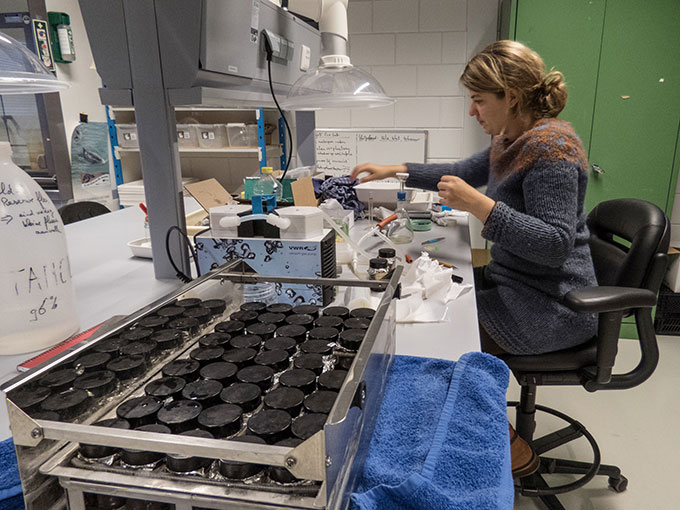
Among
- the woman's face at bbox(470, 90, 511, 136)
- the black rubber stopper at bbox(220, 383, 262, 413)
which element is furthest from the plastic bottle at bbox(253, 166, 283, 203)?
the black rubber stopper at bbox(220, 383, 262, 413)

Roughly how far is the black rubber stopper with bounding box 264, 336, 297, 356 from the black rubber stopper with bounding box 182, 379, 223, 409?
0.11 m

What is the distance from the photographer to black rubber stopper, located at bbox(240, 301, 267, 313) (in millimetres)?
860

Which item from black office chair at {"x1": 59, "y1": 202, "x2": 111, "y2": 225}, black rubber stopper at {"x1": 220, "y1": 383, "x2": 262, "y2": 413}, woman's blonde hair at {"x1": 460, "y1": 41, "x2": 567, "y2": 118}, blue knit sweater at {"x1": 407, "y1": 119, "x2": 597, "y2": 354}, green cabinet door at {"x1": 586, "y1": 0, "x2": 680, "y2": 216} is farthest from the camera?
green cabinet door at {"x1": 586, "y1": 0, "x2": 680, "y2": 216}

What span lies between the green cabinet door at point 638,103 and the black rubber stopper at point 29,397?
295cm

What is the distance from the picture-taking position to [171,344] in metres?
0.72

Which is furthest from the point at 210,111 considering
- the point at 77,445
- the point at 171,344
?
the point at 77,445

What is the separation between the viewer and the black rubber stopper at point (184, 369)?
0.64 m

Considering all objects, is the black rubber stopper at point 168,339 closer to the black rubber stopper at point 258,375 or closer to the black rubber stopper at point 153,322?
→ the black rubber stopper at point 153,322

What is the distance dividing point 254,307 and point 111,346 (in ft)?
0.87

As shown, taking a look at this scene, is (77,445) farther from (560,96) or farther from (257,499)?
(560,96)

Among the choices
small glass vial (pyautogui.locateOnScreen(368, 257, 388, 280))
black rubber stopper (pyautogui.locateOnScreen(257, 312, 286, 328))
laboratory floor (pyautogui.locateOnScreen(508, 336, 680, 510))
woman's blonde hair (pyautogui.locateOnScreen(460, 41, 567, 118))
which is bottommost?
laboratory floor (pyautogui.locateOnScreen(508, 336, 680, 510))

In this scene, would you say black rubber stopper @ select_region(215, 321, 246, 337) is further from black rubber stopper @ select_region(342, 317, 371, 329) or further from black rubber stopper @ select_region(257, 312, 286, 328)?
black rubber stopper @ select_region(342, 317, 371, 329)

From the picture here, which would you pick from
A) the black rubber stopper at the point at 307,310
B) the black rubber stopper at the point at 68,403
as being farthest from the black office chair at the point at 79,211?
the black rubber stopper at the point at 68,403

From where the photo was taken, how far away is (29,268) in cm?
86
